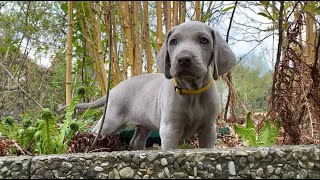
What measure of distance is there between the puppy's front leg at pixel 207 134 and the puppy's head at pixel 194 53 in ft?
0.80

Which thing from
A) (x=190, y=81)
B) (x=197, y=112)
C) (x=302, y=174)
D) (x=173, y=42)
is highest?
(x=173, y=42)

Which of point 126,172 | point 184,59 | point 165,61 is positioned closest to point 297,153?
point 126,172

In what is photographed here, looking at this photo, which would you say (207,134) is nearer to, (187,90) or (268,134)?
(187,90)

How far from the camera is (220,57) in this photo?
73.0 inches

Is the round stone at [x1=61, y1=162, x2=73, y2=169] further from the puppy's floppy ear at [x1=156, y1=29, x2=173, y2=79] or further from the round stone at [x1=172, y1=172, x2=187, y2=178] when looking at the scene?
the puppy's floppy ear at [x1=156, y1=29, x2=173, y2=79]

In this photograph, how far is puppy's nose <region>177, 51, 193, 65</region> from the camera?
1.64 meters

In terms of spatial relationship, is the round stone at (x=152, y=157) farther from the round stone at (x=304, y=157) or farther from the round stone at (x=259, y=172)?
the round stone at (x=304, y=157)

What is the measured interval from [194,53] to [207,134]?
456 millimetres

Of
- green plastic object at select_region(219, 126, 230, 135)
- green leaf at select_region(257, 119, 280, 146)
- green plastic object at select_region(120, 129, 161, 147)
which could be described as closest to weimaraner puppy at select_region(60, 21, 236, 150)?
green leaf at select_region(257, 119, 280, 146)

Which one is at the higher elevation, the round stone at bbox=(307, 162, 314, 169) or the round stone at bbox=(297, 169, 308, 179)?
the round stone at bbox=(307, 162, 314, 169)

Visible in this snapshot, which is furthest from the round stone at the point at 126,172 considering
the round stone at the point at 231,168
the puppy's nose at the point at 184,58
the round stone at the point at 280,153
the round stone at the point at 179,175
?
the puppy's nose at the point at 184,58

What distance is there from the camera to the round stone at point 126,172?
117 cm

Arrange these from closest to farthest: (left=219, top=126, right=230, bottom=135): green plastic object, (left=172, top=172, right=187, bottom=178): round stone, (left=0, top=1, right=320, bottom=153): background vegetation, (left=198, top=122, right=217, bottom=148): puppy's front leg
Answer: (left=172, top=172, right=187, bottom=178): round stone
(left=0, top=1, right=320, bottom=153): background vegetation
(left=198, top=122, right=217, bottom=148): puppy's front leg
(left=219, top=126, right=230, bottom=135): green plastic object

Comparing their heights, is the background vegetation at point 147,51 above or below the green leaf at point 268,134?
above
